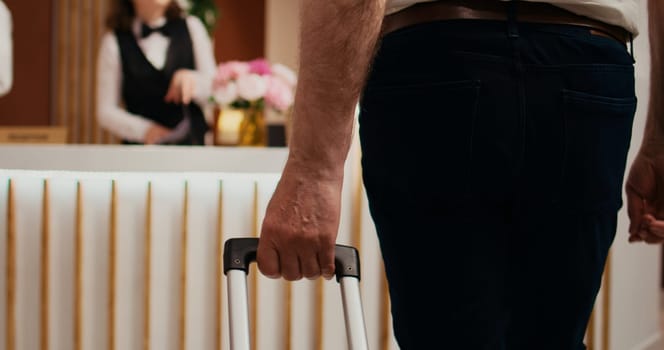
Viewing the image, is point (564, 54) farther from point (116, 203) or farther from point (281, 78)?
point (281, 78)

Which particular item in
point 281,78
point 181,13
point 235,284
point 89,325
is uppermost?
point 181,13

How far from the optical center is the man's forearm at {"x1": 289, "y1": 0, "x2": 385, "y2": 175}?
830 millimetres

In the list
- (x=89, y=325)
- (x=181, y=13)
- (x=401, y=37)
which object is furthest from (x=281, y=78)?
(x=401, y=37)

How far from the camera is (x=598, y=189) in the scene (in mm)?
874

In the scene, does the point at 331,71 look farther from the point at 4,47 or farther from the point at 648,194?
the point at 4,47

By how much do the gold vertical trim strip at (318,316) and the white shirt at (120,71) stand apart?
102cm

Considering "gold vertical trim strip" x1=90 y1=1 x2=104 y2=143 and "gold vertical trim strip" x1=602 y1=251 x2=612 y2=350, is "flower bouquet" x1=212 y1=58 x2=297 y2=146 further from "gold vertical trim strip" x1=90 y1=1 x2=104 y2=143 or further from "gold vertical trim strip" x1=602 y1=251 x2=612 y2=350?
"gold vertical trim strip" x1=90 y1=1 x2=104 y2=143

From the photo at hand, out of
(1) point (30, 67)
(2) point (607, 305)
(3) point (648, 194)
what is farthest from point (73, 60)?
(3) point (648, 194)

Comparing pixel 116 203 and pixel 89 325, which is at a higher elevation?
pixel 116 203

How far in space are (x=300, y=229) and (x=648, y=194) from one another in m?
0.52

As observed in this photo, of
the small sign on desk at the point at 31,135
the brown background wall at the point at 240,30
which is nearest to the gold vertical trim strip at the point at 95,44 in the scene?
the brown background wall at the point at 240,30

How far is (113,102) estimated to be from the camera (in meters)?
3.11

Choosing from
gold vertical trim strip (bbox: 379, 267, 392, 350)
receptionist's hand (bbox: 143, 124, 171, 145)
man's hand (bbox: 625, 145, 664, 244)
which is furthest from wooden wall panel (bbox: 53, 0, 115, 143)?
man's hand (bbox: 625, 145, 664, 244)

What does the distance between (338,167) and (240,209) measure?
130 centimetres
